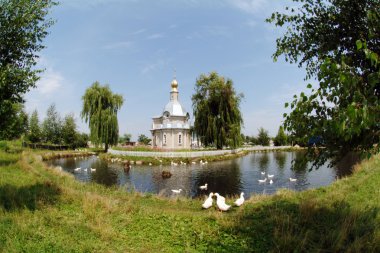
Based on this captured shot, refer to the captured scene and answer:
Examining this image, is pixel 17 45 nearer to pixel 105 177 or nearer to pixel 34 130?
pixel 105 177

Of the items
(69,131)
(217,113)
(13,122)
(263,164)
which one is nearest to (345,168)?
(263,164)

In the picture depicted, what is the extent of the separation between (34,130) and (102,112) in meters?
15.8

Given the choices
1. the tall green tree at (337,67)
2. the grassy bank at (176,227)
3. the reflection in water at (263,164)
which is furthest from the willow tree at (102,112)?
the tall green tree at (337,67)

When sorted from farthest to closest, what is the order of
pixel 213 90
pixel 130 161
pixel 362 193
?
pixel 213 90, pixel 130 161, pixel 362 193

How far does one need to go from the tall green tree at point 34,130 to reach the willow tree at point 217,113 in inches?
1154

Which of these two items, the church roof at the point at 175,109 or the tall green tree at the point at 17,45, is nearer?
the tall green tree at the point at 17,45

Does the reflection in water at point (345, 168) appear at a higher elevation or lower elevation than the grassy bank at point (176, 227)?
lower

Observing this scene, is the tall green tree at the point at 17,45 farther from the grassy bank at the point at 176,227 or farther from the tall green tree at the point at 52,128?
the tall green tree at the point at 52,128

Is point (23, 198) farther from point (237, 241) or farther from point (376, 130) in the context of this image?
point (376, 130)

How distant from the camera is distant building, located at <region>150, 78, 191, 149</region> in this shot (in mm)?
54719

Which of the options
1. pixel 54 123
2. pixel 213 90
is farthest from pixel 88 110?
pixel 213 90

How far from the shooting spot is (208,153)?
4141 cm

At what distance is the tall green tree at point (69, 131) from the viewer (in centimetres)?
5419

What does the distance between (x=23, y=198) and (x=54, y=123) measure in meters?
49.8
